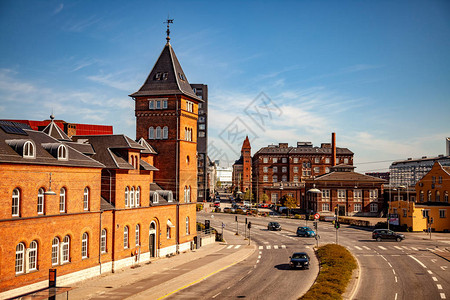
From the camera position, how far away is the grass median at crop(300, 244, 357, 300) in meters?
25.2

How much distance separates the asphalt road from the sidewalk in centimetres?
153

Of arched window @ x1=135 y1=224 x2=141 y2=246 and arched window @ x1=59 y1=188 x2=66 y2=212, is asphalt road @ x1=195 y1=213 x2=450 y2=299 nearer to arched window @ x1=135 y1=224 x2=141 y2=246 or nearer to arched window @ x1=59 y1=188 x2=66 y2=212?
arched window @ x1=135 y1=224 x2=141 y2=246

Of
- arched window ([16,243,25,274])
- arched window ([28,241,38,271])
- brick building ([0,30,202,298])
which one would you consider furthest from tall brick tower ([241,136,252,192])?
arched window ([16,243,25,274])

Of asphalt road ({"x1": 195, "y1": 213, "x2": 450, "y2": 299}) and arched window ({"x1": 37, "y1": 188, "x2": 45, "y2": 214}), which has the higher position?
arched window ({"x1": 37, "y1": 188, "x2": 45, "y2": 214})

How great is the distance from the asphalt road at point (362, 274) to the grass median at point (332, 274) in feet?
3.31

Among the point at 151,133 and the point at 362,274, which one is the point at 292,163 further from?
the point at 362,274

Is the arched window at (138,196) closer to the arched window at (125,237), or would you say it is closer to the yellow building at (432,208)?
the arched window at (125,237)

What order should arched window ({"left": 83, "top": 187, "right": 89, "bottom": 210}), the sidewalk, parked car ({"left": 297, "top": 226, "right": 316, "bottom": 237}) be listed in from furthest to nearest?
parked car ({"left": 297, "top": 226, "right": 316, "bottom": 237}) → arched window ({"left": 83, "top": 187, "right": 89, "bottom": 210}) → the sidewalk

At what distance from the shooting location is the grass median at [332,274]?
2517 cm

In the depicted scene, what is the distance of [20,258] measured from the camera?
26.0 metres

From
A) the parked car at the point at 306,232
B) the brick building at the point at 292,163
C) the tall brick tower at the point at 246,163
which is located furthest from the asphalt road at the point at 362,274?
the tall brick tower at the point at 246,163

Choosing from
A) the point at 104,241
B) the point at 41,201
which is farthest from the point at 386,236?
the point at 41,201

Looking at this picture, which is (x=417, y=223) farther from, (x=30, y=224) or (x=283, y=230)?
Result: (x=30, y=224)

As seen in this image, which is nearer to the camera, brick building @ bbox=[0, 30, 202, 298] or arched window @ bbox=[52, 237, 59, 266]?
brick building @ bbox=[0, 30, 202, 298]
